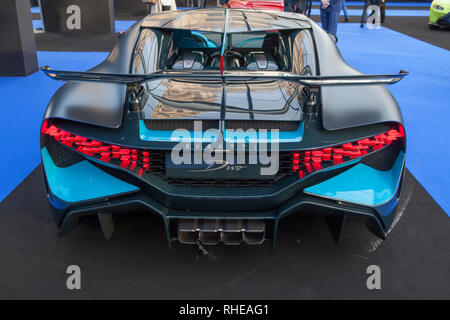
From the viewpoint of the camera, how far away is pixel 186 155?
182cm

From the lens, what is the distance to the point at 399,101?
17.6ft

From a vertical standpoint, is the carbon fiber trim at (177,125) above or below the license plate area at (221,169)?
above

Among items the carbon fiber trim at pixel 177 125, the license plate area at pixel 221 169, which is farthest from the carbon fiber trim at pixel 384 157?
the carbon fiber trim at pixel 177 125

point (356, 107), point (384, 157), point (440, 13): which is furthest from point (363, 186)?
point (440, 13)

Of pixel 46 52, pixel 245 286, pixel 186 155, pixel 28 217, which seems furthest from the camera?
pixel 46 52

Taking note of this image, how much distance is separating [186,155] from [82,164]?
52cm

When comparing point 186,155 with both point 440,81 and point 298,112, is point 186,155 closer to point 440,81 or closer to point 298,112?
point 298,112

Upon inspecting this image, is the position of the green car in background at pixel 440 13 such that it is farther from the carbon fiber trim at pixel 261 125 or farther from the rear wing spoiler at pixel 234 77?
the carbon fiber trim at pixel 261 125

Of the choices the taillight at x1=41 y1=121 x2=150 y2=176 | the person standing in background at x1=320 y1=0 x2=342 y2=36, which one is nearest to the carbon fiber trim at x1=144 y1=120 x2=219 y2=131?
the taillight at x1=41 y1=121 x2=150 y2=176

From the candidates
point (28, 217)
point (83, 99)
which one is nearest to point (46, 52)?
point (28, 217)

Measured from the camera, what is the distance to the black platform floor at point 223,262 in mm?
2041

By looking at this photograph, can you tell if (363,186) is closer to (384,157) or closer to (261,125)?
(384,157)

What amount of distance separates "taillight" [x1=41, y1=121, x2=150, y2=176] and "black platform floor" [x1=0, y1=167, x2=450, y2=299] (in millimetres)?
629

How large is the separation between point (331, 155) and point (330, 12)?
711 centimetres
